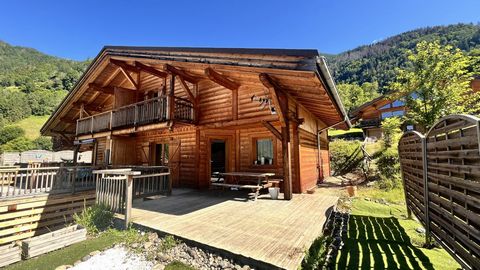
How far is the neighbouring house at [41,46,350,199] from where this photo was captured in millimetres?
6422

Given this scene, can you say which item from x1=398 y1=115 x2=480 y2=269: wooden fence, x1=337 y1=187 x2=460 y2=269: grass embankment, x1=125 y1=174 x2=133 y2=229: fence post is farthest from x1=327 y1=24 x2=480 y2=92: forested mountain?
x1=125 y1=174 x2=133 y2=229: fence post

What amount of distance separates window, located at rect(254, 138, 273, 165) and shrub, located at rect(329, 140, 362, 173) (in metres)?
10.7

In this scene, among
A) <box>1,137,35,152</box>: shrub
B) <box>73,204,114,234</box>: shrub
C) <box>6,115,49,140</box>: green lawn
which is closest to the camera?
<box>73,204,114,234</box>: shrub

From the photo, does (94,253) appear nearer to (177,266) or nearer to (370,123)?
(177,266)

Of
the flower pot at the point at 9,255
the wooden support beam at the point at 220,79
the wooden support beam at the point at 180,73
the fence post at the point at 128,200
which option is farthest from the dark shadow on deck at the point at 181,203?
the wooden support beam at the point at 180,73

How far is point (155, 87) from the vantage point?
1235 centimetres

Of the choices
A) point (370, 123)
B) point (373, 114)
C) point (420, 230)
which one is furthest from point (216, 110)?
point (373, 114)

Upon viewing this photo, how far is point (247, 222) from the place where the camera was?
489 cm

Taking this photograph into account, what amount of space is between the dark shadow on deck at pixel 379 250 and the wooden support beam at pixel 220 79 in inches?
236

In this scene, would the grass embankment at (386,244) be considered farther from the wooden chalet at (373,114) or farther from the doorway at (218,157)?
the wooden chalet at (373,114)

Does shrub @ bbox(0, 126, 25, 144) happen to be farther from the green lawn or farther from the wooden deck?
the wooden deck

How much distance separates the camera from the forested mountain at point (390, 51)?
273ft

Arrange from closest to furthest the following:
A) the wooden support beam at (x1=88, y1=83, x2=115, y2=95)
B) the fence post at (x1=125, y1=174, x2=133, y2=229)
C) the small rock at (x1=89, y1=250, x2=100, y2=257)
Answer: the small rock at (x1=89, y1=250, x2=100, y2=257) < the fence post at (x1=125, y1=174, x2=133, y2=229) < the wooden support beam at (x1=88, y1=83, x2=115, y2=95)

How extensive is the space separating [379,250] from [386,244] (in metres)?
0.43
